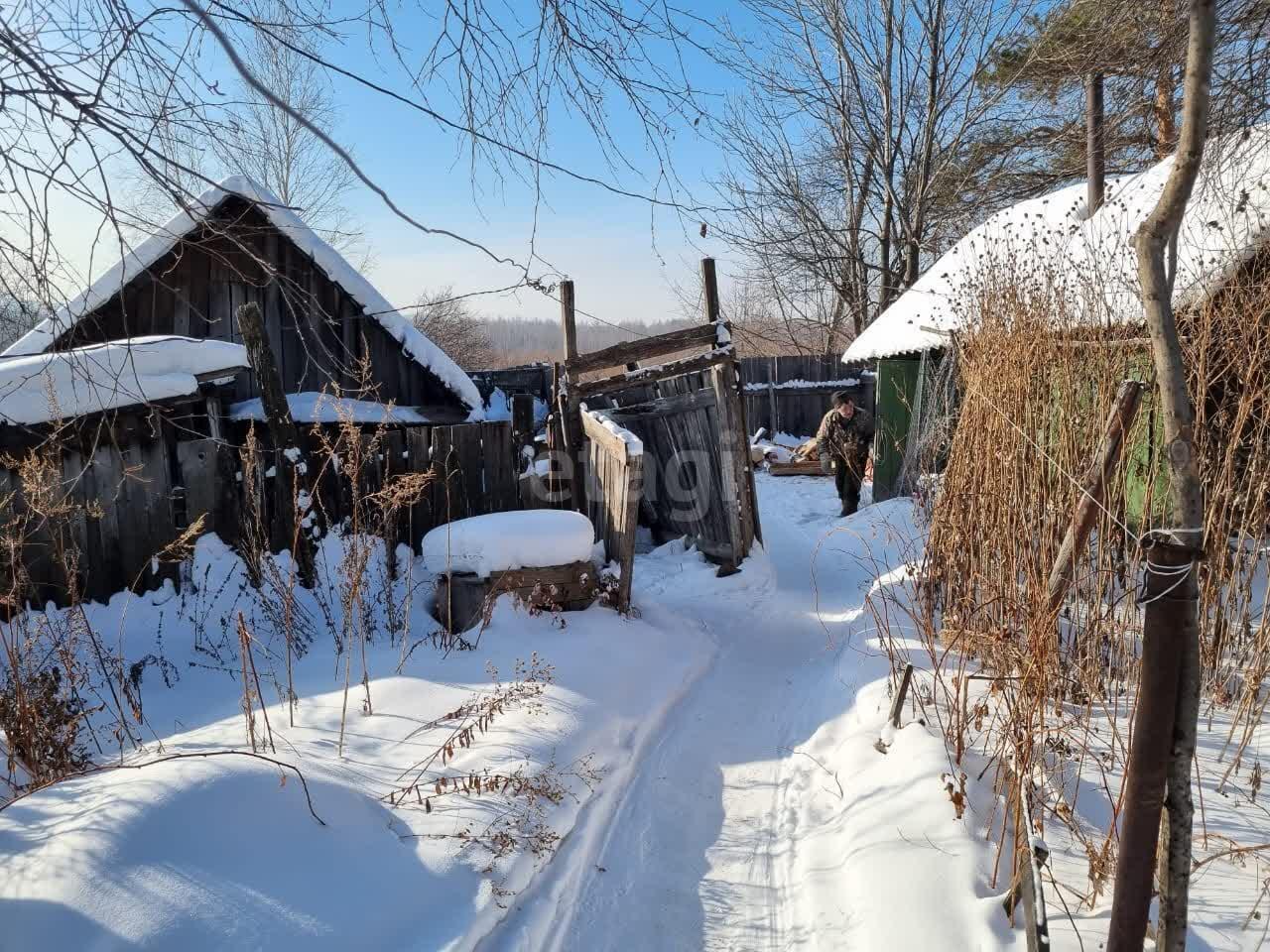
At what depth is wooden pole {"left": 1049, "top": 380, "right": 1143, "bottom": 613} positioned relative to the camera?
2934mm

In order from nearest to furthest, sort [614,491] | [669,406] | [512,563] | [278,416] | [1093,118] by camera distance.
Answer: [1093,118] → [512,563] → [278,416] → [614,491] → [669,406]

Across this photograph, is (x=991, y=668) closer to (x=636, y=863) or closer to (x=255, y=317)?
(x=636, y=863)

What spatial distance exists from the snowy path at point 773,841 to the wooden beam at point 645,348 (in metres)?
3.38

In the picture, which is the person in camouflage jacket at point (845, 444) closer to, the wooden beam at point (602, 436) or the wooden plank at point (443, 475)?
the wooden beam at point (602, 436)

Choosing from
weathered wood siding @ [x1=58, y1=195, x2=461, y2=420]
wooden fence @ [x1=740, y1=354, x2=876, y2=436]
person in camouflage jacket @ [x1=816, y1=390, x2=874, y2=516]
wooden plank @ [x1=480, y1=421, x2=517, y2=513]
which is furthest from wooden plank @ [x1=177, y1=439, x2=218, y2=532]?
wooden fence @ [x1=740, y1=354, x2=876, y2=436]

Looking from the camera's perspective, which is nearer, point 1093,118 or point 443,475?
point 1093,118

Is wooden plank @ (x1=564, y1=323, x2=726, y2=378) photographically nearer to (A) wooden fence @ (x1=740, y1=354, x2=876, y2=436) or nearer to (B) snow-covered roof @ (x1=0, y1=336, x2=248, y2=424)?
(B) snow-covered roof @ (x1=0, y1=336, x2=248, y2=424)

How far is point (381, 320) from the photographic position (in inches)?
382

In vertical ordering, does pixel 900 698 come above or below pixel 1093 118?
below

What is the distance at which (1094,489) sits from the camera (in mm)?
3113

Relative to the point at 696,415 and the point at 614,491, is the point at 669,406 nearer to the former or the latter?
the point at 696,415

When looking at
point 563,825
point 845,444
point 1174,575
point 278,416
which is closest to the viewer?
point 1174,575

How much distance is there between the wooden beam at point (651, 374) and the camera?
303 inches

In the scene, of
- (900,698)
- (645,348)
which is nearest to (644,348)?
(645,348)
